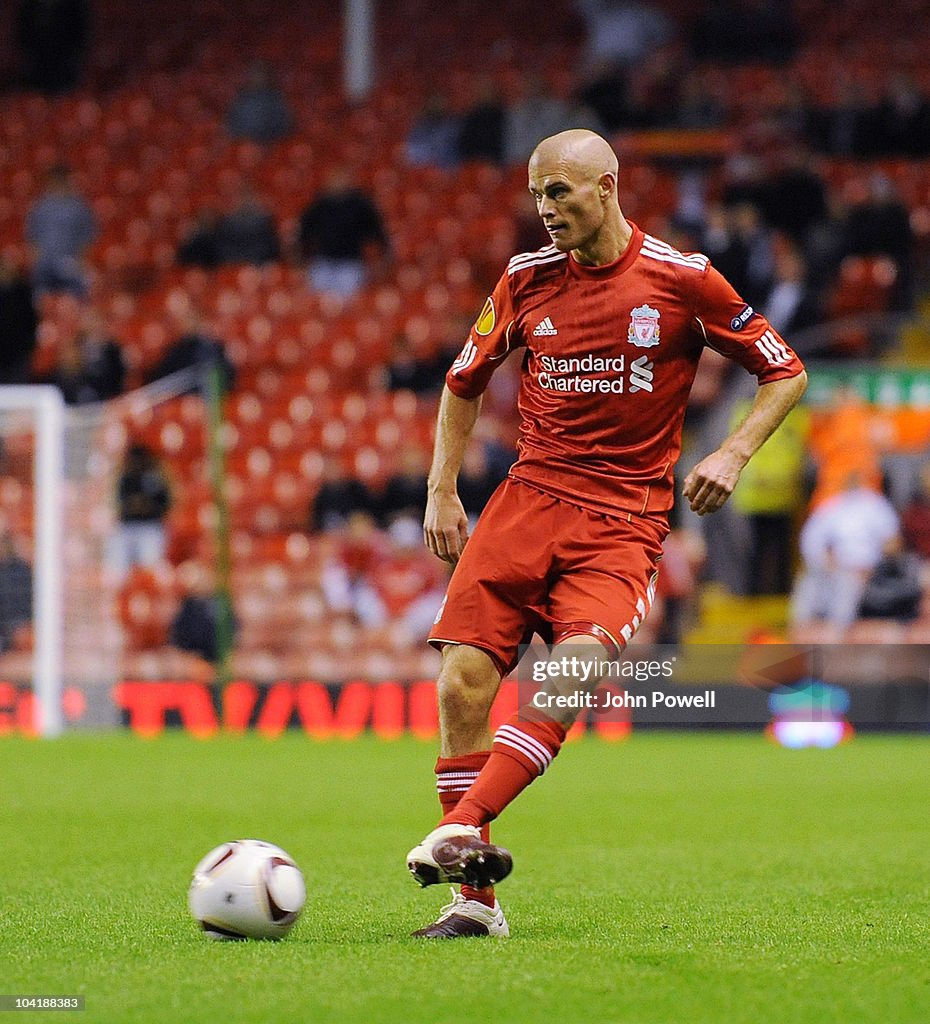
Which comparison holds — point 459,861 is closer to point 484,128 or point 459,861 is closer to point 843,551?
point 843,551

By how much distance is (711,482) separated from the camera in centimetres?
492

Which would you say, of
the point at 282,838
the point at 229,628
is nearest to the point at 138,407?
the point at 229,628

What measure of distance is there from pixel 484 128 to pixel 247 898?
1590cm

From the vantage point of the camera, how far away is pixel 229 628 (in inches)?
579

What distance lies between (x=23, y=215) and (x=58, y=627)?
7.87 meters

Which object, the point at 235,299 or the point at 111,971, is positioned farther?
the point at 235,299

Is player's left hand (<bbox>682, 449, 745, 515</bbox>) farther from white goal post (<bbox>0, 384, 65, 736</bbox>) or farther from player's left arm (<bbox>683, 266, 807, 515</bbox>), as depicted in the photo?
white goal post (<bbox>0, 384, 65, 736</bbox>)

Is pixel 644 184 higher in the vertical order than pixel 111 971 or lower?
higher

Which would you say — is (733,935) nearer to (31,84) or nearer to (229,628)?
(229,628)

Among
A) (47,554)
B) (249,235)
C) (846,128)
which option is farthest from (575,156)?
(846,128)

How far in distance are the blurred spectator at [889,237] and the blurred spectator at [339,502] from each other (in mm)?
4811

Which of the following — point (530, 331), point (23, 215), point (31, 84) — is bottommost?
point (530, 331)

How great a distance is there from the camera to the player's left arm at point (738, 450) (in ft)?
→ 16.2

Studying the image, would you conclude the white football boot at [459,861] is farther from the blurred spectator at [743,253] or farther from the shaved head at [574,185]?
the blurred spectator at [743,253]
